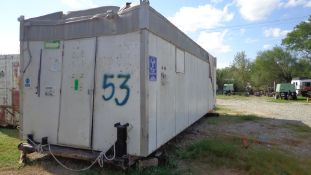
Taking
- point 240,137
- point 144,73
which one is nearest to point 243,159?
point 240,137

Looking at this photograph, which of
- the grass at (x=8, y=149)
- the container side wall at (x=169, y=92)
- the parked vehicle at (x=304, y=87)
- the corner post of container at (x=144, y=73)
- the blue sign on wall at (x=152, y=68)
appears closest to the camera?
the corner post of container at (x=144, y=73)

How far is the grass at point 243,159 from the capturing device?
19.6 ft

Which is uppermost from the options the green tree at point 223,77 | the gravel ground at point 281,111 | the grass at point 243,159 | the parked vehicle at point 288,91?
the green tree at point 223,77

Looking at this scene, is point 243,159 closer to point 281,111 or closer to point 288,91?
point 281,111

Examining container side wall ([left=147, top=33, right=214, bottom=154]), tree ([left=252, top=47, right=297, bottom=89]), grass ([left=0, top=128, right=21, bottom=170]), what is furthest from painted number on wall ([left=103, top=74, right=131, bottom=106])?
tree ([left=252, top=47, right=297, bottom=89])

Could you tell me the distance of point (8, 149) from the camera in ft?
23.8

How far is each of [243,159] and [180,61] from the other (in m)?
2.78

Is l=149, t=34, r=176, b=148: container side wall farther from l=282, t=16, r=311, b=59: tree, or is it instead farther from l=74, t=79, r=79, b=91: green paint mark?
l=282, t=16, r=311, b=59: tree

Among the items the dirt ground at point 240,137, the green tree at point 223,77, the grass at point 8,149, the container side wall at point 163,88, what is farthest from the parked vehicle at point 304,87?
the grass at point 8,149

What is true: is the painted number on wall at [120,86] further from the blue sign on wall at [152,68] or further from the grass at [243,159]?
the grass at [243,159]

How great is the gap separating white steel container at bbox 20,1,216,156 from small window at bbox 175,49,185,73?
0.47 m

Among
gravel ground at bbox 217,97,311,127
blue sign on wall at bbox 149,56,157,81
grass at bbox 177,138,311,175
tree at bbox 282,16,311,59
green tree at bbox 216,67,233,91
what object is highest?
tree at bbox 282,16,311,59

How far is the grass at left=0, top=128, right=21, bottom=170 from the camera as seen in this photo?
20.1 feet

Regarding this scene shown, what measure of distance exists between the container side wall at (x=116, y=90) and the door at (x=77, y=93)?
0.16 metres
